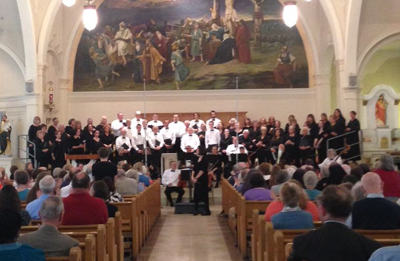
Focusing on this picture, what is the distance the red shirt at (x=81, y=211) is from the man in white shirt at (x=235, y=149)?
11.5 metres

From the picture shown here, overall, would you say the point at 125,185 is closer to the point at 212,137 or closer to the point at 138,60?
the point at 212,137

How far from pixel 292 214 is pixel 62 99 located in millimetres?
18848

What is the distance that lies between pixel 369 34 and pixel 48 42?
1097cm

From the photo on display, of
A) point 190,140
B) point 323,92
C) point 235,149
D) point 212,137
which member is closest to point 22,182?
point 235,149

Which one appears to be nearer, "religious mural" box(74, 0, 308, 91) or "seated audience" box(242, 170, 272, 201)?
"seated audience" box(242, 170, 272, 201)

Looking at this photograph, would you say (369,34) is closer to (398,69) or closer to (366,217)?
(398,69)

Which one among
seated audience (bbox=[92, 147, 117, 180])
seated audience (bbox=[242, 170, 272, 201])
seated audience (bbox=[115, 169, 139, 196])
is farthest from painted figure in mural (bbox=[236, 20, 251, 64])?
seated audience (bbox=[242, 170, 272, 201])

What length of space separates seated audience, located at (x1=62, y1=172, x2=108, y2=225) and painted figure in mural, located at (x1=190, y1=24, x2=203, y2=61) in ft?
57.2

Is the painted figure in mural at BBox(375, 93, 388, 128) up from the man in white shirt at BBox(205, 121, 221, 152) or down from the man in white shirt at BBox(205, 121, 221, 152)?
up

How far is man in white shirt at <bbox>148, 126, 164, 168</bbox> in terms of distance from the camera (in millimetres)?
19859

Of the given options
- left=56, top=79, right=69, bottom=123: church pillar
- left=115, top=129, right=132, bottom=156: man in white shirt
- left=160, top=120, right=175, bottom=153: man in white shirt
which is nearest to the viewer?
left=115, top=129, right=132, bottom=156: man in white shirt

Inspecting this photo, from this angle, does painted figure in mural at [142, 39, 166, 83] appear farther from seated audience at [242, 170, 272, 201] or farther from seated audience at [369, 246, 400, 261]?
seated audience at [369, 246, 400, 261]

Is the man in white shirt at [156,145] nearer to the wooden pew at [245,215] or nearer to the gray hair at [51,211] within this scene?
the wooden pew at [245,215]

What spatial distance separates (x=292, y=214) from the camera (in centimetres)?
627
